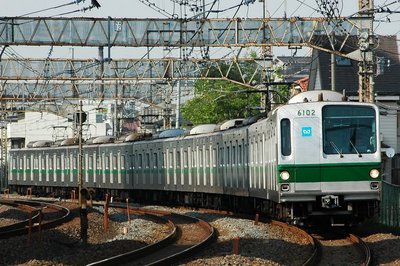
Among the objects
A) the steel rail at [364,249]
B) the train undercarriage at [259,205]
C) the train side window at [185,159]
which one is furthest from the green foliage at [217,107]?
the steel rail at [364,249]

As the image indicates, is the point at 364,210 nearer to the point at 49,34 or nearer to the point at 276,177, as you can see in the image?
the point at 276,177

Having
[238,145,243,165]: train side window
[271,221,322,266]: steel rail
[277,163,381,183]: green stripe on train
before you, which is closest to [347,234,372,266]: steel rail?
[271,221,322,266]: steel rail

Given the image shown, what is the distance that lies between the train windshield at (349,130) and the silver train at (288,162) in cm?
2

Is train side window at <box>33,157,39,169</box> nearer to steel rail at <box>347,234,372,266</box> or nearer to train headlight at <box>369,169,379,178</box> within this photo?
steel rail at <box>347,234,372,266</box>

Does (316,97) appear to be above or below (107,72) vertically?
below

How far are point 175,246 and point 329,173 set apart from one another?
319cm

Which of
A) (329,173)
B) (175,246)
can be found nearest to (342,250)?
(329,173)

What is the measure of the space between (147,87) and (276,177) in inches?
1759

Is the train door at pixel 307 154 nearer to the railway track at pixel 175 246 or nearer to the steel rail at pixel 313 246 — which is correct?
the steel rail at pixel 313 246

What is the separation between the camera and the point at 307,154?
60.9ft

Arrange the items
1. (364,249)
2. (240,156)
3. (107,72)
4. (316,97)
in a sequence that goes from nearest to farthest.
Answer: (364,249) → (316,97) → (240,156) → (107,72)

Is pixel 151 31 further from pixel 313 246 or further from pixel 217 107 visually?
pixel 217 107

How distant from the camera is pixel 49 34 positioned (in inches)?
1178

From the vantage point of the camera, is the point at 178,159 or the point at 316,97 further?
the point at 178,159
